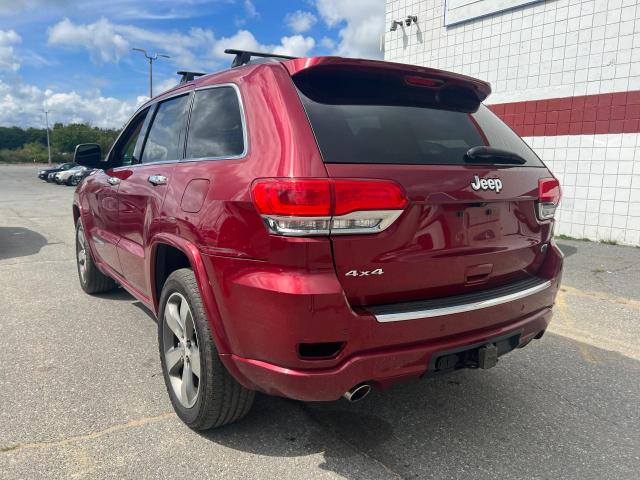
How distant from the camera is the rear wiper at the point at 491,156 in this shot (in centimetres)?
238

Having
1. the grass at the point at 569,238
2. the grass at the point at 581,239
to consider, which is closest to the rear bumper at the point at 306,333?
the grass at the point at 581,239

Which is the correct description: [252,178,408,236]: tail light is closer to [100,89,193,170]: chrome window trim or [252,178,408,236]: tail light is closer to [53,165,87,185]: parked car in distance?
[100,89,193,170]: chrome window trim

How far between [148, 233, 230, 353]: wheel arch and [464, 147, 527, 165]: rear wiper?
4.49 feet

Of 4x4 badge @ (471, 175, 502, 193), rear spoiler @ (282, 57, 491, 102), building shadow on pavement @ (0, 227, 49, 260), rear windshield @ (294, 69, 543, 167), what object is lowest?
building shadow on pavement @ (0, 227, 49, 260)

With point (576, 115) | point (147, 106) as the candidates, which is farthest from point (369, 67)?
point (576, 115)

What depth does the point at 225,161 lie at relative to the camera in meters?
2.33

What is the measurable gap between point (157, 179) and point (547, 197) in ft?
7.33

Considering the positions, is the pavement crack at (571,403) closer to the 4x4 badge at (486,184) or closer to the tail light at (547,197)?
the tail light at (547,197)

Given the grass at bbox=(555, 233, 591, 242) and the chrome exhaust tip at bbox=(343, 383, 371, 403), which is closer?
the chrome exhaust tip at bbox=(343, 383, 371, 403)

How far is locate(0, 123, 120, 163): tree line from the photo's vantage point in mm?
97200

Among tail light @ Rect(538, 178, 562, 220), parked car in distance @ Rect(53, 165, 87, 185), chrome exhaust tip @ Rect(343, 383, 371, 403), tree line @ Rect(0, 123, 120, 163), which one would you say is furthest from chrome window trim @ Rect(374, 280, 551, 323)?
tree line @ Rect(0, 123, 120, 163)

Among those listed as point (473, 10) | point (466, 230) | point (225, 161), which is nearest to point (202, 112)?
point (225, 161)

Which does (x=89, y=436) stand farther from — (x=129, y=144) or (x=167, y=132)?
(x=129, y=144)

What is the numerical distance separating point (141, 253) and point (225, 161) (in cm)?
123
